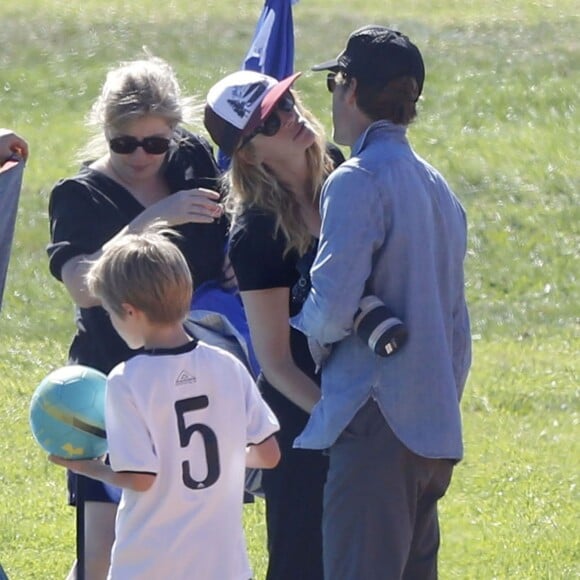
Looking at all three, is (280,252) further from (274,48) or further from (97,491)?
(274,48)

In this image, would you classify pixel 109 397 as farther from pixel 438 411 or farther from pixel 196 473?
pixel 438 411

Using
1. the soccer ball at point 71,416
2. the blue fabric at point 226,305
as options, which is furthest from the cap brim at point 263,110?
the soccer ball at point 71,416

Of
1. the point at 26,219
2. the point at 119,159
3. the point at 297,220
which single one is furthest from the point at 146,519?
the point at 26,219

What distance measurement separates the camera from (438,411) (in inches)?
148

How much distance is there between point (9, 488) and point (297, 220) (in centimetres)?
320

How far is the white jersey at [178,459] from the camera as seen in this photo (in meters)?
3.50

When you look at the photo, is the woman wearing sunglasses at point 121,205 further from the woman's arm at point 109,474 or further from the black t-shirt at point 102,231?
the woman's arm at point 109,474

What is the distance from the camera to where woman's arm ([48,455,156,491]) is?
3482mm

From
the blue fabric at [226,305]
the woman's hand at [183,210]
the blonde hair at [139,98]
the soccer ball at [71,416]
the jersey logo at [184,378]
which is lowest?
the soccer ball at [71,416]

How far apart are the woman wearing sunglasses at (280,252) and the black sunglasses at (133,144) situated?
25 centimetres

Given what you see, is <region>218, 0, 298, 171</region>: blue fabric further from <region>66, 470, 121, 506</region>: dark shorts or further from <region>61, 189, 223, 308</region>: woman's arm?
Answer: <region>66, 470, 121, 506</region>: dark shorts

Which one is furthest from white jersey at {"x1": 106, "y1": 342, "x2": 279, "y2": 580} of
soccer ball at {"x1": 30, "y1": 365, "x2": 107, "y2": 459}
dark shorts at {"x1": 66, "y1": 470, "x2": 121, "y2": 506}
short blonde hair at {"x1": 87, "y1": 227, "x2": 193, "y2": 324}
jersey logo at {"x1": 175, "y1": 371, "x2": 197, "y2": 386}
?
dark shorts at {"x1": 66, "y1": 470, "x2": 121, "y2": 506}

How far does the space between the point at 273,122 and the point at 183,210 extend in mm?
360

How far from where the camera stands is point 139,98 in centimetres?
443
